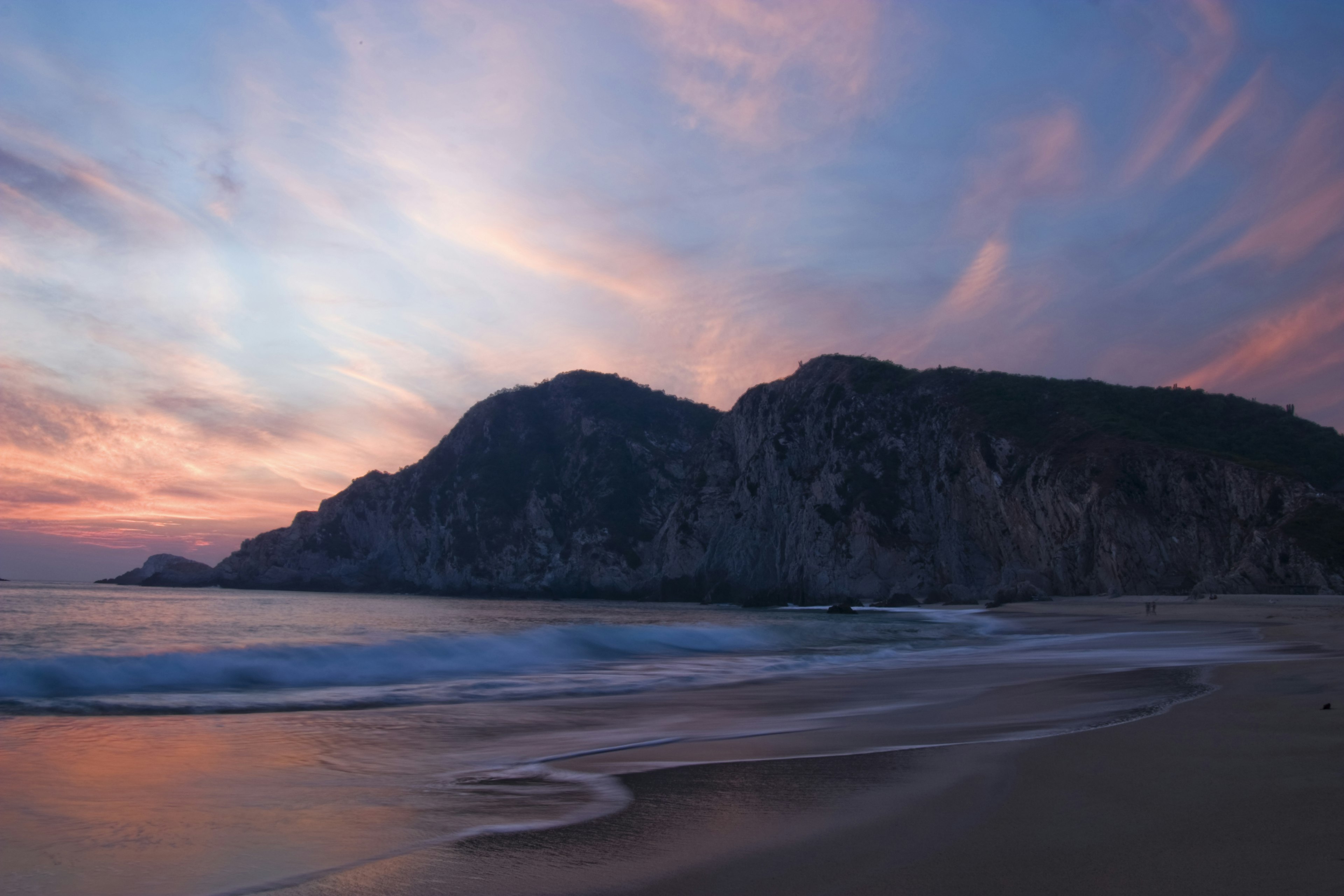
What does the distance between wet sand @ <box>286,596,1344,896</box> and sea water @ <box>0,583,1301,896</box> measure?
383 mm

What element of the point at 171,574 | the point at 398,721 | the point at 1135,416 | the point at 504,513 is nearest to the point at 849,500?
the point at 1135,416

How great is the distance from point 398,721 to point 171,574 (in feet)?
358

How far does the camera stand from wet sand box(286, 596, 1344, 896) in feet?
8.48

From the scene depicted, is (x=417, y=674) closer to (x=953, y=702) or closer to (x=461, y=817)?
(x=953, y=702)

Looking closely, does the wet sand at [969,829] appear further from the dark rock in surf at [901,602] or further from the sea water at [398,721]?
the dark rock in surf at [901,602]

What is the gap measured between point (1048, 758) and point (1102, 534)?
44.0 meters

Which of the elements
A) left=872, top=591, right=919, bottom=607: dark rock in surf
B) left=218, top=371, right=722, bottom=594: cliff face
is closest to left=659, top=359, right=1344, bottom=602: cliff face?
left=872, top=591, right=919, bottom=607: dark rock in surf

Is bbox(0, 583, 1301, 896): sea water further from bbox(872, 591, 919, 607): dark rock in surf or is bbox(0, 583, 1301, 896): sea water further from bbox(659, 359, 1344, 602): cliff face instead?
bbox(872, 591, 919, 607): dark rock in surf

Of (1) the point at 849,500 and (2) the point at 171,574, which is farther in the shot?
(2) the point at 171,574

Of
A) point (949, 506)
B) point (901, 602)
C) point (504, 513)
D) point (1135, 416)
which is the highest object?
point (1135, 416)

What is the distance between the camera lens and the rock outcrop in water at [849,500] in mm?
41688

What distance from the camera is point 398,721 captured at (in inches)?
278

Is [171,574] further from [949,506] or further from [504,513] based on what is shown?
[949,506]

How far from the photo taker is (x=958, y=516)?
179ft
